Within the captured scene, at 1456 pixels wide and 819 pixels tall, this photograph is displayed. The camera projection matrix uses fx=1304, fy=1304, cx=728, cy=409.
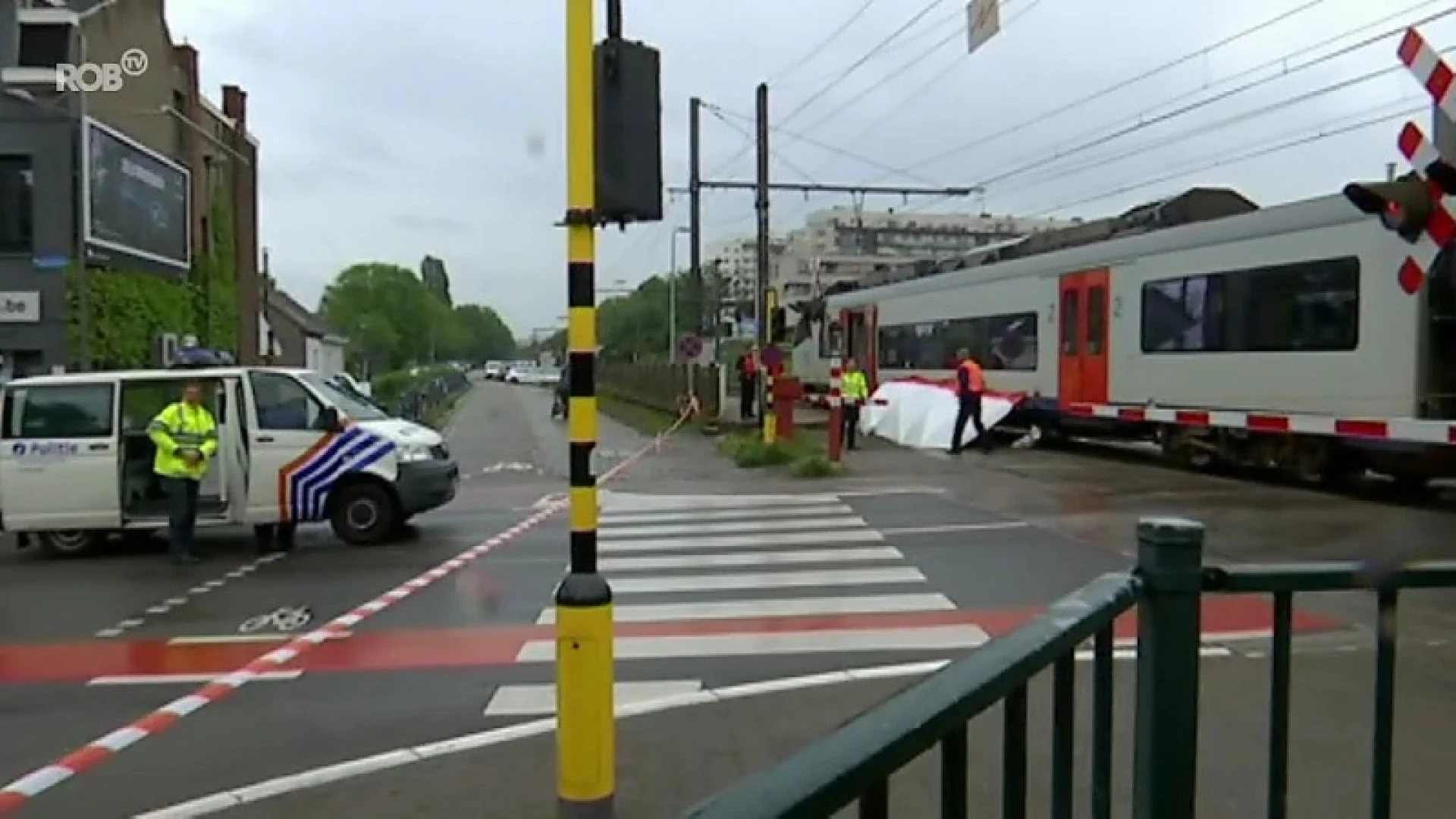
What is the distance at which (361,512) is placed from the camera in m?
13.1

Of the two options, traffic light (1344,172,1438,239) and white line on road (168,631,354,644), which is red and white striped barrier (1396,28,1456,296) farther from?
white line on road (168,631,354,644)

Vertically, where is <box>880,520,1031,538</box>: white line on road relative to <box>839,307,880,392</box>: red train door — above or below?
below

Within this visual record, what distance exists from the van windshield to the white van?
0.39 ft

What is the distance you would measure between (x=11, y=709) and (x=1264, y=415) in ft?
47.2

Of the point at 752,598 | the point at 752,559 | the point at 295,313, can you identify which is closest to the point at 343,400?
the point at 752,559

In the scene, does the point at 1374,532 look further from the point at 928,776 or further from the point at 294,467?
the point at 928,776

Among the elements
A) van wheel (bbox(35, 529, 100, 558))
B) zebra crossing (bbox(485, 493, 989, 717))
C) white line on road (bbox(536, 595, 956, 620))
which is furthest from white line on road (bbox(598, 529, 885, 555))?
van wheel (bbox(35, 529, 100, 558))

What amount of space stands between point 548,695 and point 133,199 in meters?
27.8

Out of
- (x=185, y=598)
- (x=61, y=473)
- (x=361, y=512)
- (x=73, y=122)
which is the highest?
(x=73, y=122)

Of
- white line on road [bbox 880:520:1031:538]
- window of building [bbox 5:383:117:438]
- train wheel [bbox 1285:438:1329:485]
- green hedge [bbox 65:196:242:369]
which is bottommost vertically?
white line on road [bbox 880:520:1031:538]

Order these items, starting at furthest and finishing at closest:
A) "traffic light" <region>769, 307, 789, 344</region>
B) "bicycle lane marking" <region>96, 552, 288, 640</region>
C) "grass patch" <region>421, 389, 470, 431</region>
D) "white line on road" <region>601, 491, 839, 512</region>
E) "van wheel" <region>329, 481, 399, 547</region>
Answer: "grass patch" <region>421, 389, 470, 431</region>
"traffic light" <region>769, 307, 789, 344</region>
"white line on road" <region>601, 491, 839, 512</region>
"van wheel" <region>329, 481, 399, 547</region>
"bicycle lane marking" <region>96, 552, 288, 640</region>

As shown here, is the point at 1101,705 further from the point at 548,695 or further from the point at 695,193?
the point at 695,193

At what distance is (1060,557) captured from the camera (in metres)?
11.5

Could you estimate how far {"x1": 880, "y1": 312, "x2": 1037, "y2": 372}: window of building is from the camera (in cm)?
2350
